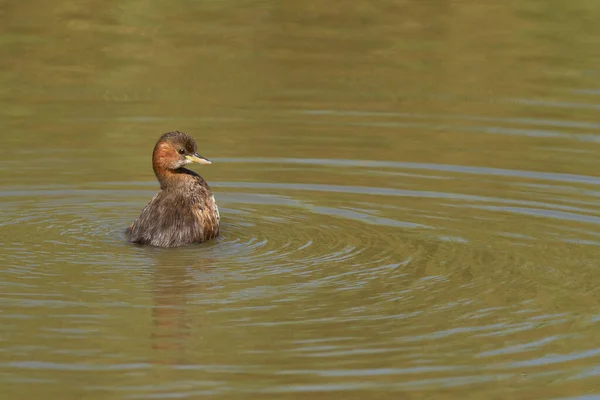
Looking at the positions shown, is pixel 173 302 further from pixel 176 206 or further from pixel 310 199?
pixel 310 199

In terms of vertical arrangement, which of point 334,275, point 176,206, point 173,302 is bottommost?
point 173,302

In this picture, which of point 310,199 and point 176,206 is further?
point 310,199

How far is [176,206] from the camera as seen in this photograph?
12.7 m

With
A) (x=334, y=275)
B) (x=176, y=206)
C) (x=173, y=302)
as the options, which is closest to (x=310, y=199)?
(x=176, y=206)

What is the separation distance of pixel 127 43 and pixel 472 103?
556cm

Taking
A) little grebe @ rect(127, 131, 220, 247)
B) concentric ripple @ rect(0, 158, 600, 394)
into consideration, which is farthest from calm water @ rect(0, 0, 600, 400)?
little grebe @ rect(127, 131, 220, 247)

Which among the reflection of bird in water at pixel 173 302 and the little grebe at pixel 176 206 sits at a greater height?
the little grebe at pixel 176 206

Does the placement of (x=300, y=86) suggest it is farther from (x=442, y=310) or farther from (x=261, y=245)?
(x=442, y=310)

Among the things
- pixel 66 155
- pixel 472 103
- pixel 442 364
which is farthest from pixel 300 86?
pixel 442 364

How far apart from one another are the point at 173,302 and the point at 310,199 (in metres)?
3.63

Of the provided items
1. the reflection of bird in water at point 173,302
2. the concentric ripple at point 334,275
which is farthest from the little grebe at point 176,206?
the reflection of bird in water at point 173,302

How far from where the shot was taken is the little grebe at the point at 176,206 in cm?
1251

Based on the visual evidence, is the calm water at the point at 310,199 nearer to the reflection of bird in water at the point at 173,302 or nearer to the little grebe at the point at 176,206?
the reflection of bird in water at the point at 173,302

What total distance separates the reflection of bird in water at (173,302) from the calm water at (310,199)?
0.03m
